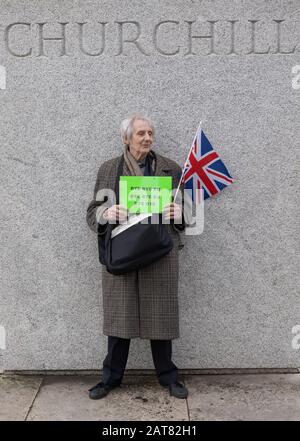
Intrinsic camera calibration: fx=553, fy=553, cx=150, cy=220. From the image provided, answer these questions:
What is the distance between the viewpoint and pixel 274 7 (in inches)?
145

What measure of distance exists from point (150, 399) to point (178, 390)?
188mm

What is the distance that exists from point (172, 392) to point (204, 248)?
0.99 metres

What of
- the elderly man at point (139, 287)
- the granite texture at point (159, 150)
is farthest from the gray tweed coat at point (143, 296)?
the granite texture at point (159, 150)

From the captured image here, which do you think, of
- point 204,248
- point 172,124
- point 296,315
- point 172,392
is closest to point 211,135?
point 172,124

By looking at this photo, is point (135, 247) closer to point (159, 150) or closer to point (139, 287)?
Result: point (139, 287)

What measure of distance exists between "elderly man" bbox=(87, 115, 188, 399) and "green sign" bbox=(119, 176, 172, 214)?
0.07m

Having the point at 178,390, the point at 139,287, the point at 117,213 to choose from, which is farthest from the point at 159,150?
the point at 178,390

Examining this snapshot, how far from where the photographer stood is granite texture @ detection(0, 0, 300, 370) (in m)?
3.69

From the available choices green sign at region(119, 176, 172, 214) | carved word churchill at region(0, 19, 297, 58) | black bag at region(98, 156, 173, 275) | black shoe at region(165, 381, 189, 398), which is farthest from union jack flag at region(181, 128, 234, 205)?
black shoe at region(165, 381, 189, 398)

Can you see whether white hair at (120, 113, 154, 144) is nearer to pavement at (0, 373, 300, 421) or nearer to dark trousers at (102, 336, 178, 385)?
dark trousers at (102, 336, 178, 385)

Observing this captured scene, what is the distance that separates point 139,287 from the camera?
→ 3.50 meters

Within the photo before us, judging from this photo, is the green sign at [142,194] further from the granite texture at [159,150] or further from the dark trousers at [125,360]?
the dark trousers at [125,360]

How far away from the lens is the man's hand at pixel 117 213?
3330mm

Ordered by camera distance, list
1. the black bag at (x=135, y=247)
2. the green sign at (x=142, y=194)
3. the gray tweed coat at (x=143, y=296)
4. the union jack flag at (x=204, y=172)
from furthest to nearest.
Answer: the union jack flag at (x=204, y=172)
the gray tweed coat at (x=143, y=296)
the green sign at (x=142, y=194)
the black bag at (x=135, y=247)
